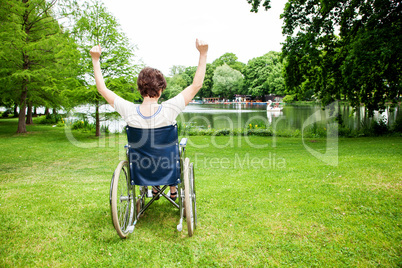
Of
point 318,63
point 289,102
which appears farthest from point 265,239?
point 289,102

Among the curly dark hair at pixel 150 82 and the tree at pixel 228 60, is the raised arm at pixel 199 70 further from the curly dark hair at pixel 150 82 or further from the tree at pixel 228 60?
the tree at pixel 228 60

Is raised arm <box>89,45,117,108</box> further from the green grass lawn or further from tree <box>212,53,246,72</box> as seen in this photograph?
tree <box>212,53,246,72</box>

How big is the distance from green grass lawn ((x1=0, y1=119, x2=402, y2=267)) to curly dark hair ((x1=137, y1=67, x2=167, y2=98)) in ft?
5.36

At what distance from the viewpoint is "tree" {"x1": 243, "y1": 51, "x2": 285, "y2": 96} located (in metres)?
69.2

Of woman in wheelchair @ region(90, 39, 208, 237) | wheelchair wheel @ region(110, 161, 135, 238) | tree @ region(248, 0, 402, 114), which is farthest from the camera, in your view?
tree @ region(248, 0, 402, 114)

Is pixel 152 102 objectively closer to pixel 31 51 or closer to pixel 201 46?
pixel 201 46

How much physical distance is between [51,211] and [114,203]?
167 centimetres

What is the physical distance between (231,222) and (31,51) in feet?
46.3

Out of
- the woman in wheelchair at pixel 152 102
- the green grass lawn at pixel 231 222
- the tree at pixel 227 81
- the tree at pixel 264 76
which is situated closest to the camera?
the green grass lawn at pixel 231 222

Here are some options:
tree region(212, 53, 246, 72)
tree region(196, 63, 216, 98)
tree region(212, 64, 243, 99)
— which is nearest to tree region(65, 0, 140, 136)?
tree region(212, 64, 243, 99)

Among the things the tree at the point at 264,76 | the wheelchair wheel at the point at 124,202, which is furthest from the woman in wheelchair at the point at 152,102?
the tree at the point at 264,76

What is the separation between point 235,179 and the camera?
551 cm

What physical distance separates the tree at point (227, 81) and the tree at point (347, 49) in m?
70.4

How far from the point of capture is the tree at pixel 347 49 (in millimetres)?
9758
